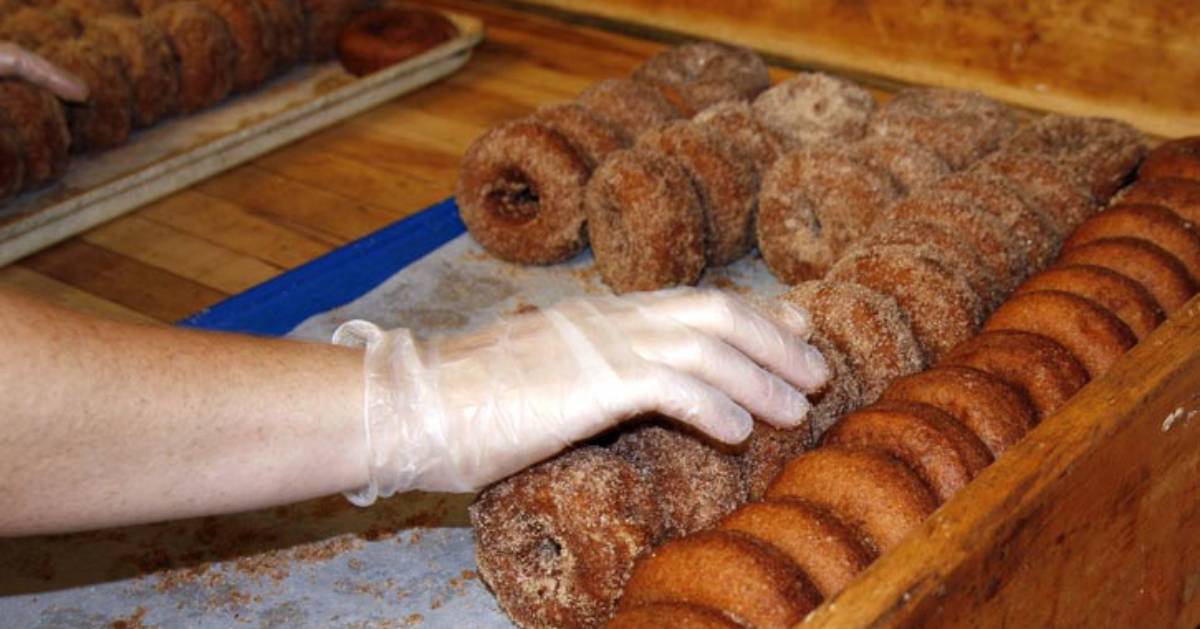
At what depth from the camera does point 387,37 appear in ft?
13.7

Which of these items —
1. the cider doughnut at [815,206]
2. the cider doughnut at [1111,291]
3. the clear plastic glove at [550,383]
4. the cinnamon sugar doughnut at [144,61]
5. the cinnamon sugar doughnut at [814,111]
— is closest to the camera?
the clear plastic glove at [550,383]

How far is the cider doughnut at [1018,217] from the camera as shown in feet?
8.55

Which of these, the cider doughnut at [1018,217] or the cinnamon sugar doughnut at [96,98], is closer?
the cider doughnut at [1018,217]

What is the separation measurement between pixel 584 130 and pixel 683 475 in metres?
1.26

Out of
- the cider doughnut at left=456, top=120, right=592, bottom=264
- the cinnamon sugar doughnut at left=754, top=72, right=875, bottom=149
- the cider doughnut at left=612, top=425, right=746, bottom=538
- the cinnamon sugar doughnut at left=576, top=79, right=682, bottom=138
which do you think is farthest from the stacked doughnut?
the cider doughnut at left=612, top=425, right=746, bottom=538

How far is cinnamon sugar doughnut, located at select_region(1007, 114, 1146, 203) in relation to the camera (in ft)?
9.41

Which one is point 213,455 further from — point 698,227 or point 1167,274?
point 1167,274

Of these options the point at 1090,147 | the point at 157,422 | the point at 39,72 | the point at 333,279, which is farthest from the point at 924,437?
the point at 39,72

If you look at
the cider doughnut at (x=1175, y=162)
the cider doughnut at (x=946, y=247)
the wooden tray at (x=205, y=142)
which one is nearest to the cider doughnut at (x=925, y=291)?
the cider doughnut at (x=946, y=247)

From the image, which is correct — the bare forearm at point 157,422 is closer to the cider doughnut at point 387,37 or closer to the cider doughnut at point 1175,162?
the cider doughnut at point 1175,162

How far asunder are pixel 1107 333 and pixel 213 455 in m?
1.31

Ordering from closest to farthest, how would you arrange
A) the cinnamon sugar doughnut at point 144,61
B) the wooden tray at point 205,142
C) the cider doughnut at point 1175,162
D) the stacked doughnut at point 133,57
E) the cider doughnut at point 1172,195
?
the cider doughnut at point 1172,195, the cider doughnut at point 1175,162, the wooden tray at point 205,142, the stacked doughnut at point 133,57, the cinnamon sugar doughnut at point 144,61

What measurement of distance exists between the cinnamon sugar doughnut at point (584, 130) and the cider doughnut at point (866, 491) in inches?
52.5

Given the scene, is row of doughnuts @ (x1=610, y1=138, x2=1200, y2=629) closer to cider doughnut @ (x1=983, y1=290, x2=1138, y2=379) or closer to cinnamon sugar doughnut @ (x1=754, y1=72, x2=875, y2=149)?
cider doughnut @ (x1=983, y1=290, x2=1138, y2=379)
